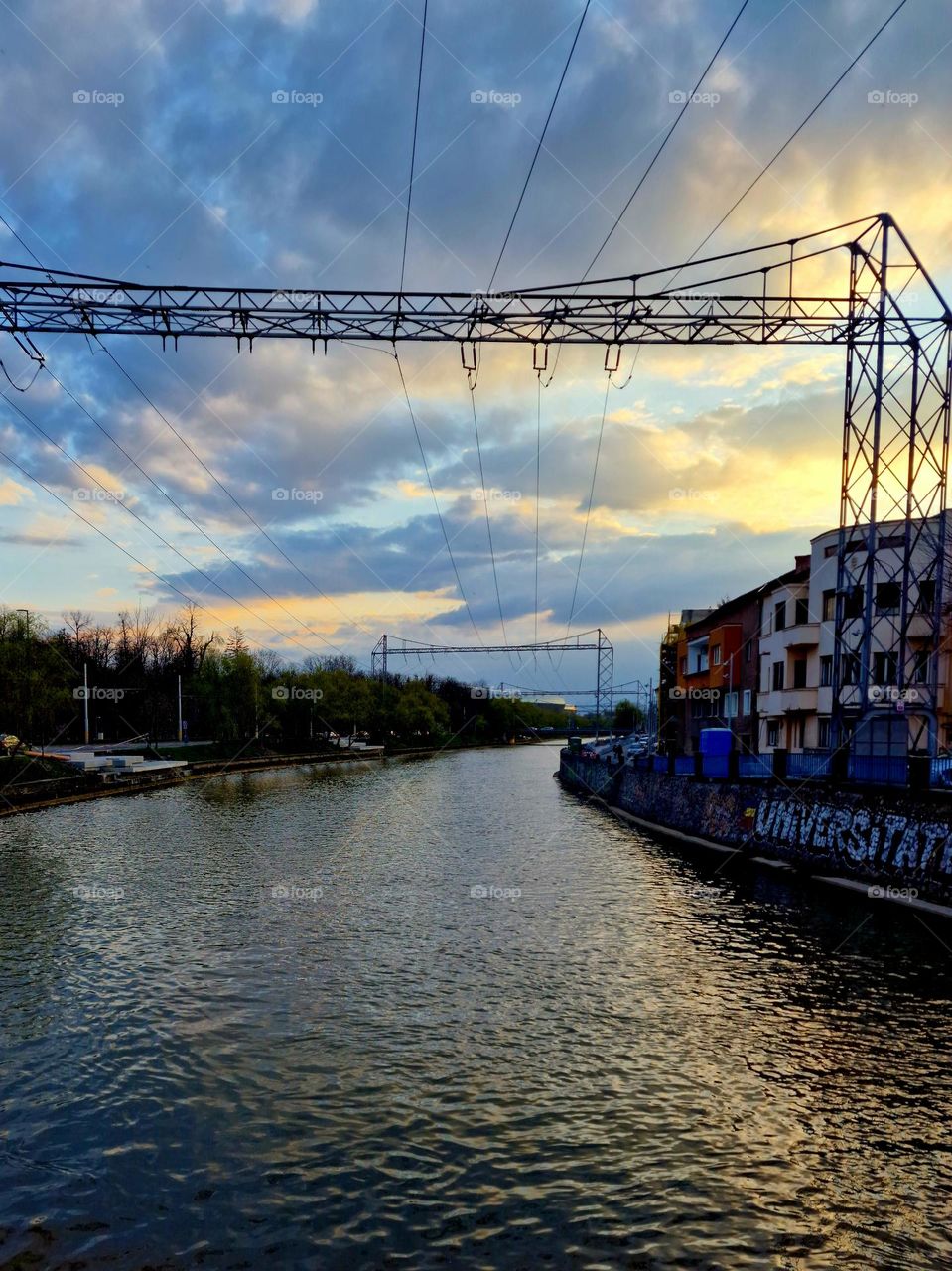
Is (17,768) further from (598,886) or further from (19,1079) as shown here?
(19,1079)

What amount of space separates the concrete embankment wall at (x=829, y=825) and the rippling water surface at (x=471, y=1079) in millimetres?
1520

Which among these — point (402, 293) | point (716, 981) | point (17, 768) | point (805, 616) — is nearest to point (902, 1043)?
point (716, 981)

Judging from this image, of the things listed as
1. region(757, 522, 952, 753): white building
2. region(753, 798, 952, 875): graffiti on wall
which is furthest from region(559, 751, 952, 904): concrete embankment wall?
region(757, 522, 952, 753): white building

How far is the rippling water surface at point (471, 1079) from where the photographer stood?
7.56 metres

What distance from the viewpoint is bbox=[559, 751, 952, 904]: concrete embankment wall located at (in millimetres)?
18641

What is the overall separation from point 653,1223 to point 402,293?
1720 cm

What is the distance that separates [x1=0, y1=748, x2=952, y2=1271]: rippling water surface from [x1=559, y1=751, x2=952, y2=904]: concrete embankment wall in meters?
1.52

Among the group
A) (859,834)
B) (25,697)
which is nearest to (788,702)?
(859,834)

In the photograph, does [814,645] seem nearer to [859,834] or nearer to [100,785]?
[859,834]

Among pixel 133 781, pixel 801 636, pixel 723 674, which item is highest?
pixel 801 636

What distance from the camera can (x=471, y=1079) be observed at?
10508 millimetres

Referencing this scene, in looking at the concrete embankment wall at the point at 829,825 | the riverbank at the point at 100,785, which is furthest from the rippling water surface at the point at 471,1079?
the riverbank at the point at 100,785

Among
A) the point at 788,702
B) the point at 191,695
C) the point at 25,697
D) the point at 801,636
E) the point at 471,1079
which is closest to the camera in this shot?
the point at 471,1079

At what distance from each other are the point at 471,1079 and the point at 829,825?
1539 cm
